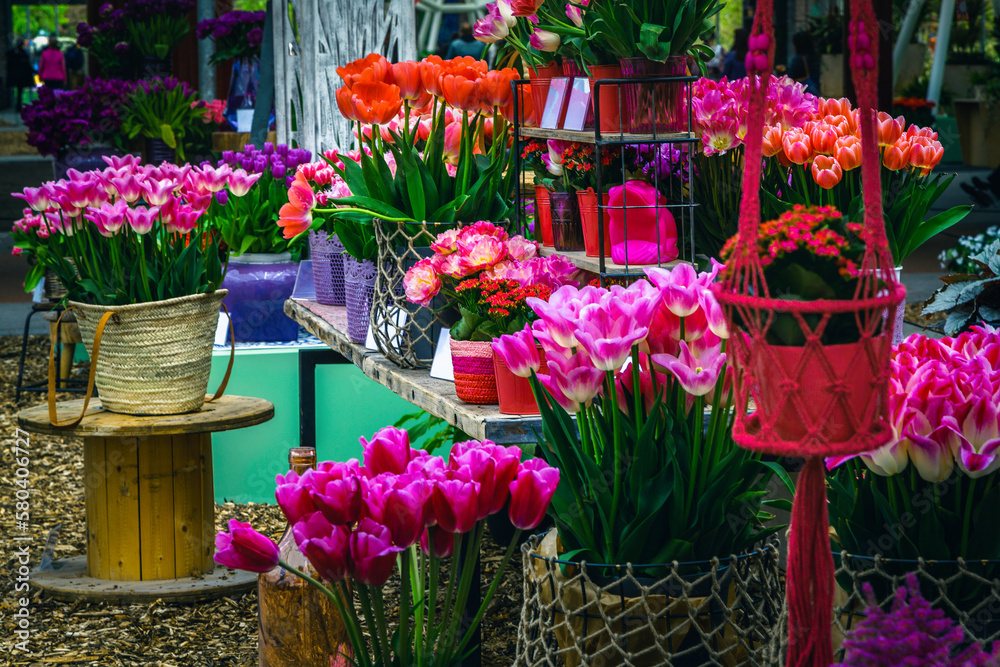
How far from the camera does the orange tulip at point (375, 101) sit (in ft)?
7.41

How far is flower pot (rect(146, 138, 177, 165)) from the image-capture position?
650 cm

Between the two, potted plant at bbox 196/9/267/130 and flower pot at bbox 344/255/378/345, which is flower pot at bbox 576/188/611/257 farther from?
potted plant at bbox 196/9/267/130

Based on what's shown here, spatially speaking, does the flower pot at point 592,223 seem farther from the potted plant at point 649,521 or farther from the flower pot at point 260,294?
the flower pot at point 260,294

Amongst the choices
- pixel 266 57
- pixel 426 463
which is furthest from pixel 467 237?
pixel 266 57

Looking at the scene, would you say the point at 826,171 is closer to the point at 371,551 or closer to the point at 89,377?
the point at 371,551

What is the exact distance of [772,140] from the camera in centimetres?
209

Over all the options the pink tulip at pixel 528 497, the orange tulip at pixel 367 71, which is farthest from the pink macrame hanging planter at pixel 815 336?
the orange tulip at pixel 367 71

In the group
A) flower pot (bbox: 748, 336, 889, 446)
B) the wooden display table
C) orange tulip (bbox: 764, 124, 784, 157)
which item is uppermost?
orange tulip (bbox: 764, 124, 784, 157)

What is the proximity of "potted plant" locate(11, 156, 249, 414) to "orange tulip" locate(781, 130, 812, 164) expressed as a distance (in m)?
1.42

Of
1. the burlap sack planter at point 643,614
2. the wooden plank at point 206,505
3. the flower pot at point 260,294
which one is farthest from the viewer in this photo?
the flower pot at point 260,294

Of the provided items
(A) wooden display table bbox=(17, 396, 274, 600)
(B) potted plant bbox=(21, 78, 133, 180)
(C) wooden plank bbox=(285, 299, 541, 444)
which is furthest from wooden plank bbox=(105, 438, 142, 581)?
(B) potted plant bbox=(21, 78, 133, 180)

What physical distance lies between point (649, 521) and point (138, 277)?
67.8 inches

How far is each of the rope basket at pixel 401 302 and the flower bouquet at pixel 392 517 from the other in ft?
3.57

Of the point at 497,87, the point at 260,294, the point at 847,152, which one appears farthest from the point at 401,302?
the point at 260,294
